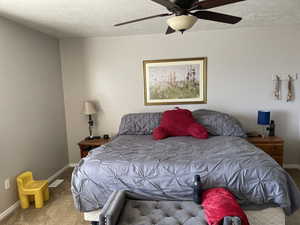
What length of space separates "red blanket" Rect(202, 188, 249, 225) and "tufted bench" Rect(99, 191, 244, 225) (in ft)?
0.22

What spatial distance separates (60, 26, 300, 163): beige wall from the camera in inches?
136

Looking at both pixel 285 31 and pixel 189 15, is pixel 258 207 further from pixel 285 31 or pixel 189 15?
pixel 285 31

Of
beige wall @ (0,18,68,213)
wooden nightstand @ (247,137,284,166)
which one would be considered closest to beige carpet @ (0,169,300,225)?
beige wall @ (0,18,68,213)

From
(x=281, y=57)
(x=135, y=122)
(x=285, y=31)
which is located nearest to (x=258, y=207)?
(x=135, y=122)

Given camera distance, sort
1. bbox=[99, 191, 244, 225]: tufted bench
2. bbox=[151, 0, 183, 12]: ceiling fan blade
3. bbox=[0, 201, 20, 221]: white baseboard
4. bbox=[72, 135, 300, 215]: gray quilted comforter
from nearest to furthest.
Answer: bbox=[151, 0, 183, 12]: ceiling fan blade < bbox=[99, 191, 244, 225]: tufted bench < bbox=[72, 135, 300, 215]: gray quilted comforter < bbox=[0, 201, 20, 221]: white baseboard

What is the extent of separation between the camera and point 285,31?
11.1 feet

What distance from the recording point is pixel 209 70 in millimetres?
3600

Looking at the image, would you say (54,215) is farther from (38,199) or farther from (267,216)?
(267,216)

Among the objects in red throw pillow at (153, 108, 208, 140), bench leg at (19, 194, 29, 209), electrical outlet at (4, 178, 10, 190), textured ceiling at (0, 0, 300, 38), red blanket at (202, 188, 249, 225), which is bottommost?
bench leg at (19, 194, 29, 209)

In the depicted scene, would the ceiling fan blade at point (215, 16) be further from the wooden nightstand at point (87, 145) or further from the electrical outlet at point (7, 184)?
the electrical outlet at point (7, 184)

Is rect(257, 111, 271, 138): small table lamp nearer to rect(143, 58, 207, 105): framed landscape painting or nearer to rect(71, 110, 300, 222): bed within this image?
rect(143, 58, 207, 105): framed landscape painting

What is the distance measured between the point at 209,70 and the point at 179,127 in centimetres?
120

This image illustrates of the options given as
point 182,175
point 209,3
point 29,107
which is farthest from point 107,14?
point 182,175

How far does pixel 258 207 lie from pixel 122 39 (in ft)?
10.5
